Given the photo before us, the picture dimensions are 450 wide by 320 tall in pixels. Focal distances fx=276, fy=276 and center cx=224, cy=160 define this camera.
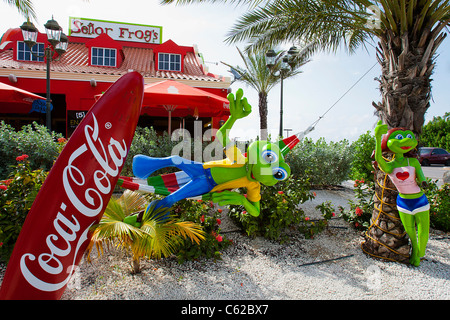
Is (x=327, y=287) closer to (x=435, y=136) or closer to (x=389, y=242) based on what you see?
(x=389, y=242)

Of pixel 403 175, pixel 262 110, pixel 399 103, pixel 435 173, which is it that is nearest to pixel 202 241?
pixel 403 175

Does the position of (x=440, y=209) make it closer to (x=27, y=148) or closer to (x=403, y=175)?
(x=403, y=175)

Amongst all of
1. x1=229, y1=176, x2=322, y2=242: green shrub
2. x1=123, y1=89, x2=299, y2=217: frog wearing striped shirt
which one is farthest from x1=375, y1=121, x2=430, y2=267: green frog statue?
x1=123, y1=89, x2=299, y2=217: frog wearing striped shirt

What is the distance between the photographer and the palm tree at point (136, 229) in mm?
2648

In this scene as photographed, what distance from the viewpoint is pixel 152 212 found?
3.03m

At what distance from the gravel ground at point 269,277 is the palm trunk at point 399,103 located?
0.90 feet

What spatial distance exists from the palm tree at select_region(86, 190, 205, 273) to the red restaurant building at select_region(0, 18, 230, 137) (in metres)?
7.74

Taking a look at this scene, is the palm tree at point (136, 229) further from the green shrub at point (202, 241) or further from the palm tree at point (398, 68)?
the palm tree at point (398, 68)

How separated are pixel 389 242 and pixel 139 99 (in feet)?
11.9

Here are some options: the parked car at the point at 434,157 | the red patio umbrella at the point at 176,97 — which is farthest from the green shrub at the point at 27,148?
the parked car at the point at 434,157

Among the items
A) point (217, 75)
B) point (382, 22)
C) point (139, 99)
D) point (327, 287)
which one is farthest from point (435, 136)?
point (139, 99)

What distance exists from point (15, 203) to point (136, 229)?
1.73m

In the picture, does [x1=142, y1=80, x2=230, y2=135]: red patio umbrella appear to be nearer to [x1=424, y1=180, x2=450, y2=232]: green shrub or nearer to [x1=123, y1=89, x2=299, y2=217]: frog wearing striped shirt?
[x1=123, y1=89, x2=299, y2=217]: frog wearing striped shirt

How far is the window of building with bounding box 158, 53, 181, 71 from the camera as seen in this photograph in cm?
1349
